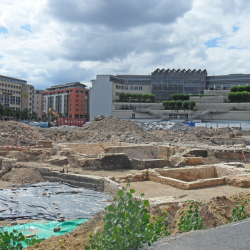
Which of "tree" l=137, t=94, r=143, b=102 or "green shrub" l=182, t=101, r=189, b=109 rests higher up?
"tree" l=137, t=94, r=143, b=102

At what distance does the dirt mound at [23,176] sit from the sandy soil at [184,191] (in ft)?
15.2

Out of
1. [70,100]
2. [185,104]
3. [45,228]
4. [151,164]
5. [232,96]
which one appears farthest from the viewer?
[70,100]

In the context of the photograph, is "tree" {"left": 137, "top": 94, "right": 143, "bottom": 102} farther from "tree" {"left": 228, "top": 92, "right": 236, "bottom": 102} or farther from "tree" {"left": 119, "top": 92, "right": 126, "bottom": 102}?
"tree" {"left": 228, "top": 92, "right": 236, "bottom": 102}

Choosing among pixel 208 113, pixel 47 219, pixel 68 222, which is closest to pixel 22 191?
pixel 47 219

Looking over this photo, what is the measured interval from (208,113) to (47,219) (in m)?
53.0

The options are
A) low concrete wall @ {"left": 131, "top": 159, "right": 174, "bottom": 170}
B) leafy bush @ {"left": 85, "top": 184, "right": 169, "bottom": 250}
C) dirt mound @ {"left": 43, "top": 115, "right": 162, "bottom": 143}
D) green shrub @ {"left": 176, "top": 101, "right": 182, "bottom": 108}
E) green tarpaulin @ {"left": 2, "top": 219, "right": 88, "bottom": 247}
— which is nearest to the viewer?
leafy bush @ {"left": 85, "top": 184, "right": 169, "bottom": 250}

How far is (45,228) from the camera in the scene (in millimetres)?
7543

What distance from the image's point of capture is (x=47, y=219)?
8312 mm

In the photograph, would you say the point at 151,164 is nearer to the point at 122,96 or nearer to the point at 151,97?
the point at 122,96

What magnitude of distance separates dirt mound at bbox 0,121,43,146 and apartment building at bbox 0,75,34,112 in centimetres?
4763

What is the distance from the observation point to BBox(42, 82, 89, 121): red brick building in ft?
236

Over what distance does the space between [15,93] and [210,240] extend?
78.1m

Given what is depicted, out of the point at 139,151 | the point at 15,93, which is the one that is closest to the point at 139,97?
the point at 15,93

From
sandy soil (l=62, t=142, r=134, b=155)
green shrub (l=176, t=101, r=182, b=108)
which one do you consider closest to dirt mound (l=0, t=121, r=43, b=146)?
sandy soil (l=62, t=142, r=134, b=155)
